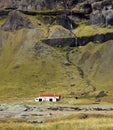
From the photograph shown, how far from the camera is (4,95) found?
655 ft

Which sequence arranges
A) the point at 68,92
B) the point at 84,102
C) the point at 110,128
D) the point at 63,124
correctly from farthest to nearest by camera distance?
1. the point at 68,92
2. the point at 84,102
3. the point at 63,124
4. the point at 110,128

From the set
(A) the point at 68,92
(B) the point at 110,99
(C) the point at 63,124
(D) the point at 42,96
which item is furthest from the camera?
(A) the point at 68,92

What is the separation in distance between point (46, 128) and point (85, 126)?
15.7 ft

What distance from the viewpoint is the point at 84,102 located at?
15338 centimetres

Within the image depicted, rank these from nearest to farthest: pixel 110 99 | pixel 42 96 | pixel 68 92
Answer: pixel 110 99
pixel 42 96
pixel 68 92

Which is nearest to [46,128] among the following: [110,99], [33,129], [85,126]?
[33,129]

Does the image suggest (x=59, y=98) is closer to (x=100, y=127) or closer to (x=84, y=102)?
(x=84, y=102)

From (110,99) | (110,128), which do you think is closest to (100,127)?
(110,128)

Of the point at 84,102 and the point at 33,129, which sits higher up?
the point at 33,129

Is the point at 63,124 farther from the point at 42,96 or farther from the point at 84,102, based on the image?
the point at 42,96

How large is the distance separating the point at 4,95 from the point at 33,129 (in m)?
156

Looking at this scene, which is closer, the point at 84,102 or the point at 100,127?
the point at 100,127

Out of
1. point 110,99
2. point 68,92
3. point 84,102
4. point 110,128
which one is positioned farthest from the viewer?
point 68,92

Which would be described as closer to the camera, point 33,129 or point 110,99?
point 33,129
